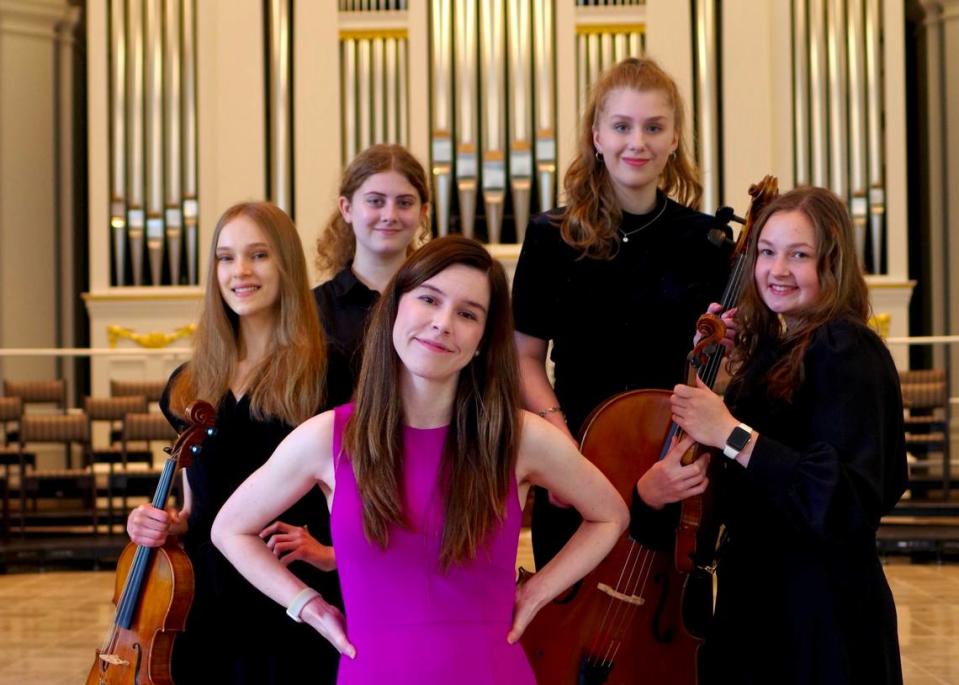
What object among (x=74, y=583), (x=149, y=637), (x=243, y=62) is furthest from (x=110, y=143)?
(x=149, y=637)

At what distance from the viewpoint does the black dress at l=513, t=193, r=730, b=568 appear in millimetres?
2863

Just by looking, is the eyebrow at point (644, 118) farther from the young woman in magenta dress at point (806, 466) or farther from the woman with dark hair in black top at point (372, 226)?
the woman with dark hair in black top at point (372, 226)

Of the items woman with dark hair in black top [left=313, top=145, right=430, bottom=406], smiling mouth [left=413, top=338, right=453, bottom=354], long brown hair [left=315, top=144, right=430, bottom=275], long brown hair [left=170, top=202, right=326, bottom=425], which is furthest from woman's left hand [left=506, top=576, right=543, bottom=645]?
long brown hair [left=315, top=144, right=430, bottom=275]

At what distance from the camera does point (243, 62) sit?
969 centimetres

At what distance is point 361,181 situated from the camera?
322 centimetres

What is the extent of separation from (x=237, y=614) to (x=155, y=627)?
6.1 inches

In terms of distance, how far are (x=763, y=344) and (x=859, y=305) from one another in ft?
0.63

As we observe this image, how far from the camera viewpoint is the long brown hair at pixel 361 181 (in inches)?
127

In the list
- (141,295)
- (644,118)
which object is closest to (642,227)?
(644,118)

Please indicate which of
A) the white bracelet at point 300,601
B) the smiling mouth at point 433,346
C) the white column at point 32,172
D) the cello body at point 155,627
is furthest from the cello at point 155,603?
the white column at point 32,172

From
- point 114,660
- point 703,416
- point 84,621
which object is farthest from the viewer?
point 84,621

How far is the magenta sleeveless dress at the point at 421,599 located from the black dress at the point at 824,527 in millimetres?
496

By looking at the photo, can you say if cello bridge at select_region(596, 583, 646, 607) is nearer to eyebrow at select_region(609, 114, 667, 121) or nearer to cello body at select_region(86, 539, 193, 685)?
cello body at select_region(86, 539, 193, 685)

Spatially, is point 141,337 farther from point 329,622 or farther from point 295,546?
point 329,622
